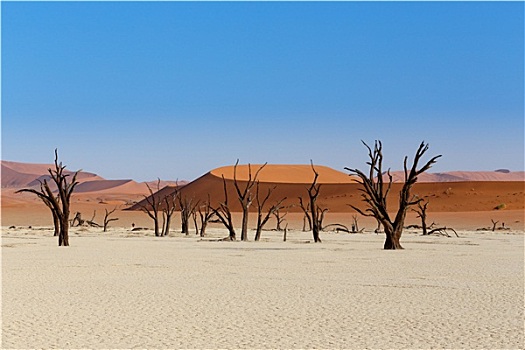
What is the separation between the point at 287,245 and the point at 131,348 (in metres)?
20.1

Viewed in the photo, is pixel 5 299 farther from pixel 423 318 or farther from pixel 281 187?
pixel 281 187

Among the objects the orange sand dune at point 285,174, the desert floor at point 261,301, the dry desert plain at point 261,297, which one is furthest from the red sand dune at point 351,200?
the desert floor at point 261,301

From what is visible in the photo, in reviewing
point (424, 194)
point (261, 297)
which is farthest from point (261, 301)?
point (424, 194)

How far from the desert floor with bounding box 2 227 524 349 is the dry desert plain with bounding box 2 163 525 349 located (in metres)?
0.02

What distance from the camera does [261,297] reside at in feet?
44.9

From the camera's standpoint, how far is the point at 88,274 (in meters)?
17.6

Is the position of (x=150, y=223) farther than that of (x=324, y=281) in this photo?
Yes

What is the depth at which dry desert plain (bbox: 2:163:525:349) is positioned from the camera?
992 cm

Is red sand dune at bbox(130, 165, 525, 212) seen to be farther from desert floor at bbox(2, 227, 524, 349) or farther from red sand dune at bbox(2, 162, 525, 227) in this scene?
desert floor at bbox(2, 227, 524, 349)

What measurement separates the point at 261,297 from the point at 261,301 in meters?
0.52

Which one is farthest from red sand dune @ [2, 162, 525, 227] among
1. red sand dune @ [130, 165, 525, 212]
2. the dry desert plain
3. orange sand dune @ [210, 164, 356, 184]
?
the dry desert plain

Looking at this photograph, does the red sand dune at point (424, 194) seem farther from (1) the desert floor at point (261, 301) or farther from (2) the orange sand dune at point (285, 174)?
(1) the desert floor at point (261, 301)

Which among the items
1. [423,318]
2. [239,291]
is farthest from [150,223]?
[423,318]

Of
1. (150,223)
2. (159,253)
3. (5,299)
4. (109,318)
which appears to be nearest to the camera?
(109,318)
